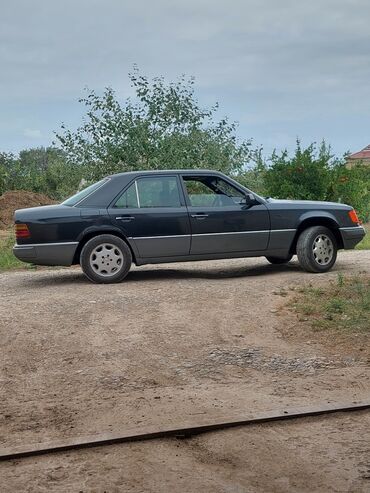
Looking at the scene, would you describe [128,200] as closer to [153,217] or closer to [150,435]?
[153,217]

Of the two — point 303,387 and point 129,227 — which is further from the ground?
point 129,227

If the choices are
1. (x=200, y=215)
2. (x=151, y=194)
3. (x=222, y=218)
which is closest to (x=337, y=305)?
(x=222, y=218)

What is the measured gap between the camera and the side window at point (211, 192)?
1204 cm

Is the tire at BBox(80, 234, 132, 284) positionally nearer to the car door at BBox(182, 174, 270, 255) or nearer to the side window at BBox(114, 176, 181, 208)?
the side window at BBox(114, 176, 181, 208)

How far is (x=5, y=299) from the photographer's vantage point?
1043cm

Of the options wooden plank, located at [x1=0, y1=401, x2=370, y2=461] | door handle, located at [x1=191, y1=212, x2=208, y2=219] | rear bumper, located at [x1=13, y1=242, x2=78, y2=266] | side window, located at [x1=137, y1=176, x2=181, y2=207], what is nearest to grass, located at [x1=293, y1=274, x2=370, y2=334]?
door handle, located at [x1=191, y1=212, x2=208, y2=219]

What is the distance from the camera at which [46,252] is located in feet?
37.0

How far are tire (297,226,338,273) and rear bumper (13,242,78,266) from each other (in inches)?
142

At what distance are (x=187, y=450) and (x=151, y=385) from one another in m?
1.55

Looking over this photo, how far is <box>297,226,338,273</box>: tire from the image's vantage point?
12172 millimetres

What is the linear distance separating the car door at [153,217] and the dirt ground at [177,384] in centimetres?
56

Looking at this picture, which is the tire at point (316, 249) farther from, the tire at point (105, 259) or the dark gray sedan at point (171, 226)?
the tire at point (105, 259)

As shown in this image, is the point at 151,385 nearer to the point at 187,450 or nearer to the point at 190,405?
the point at 190,405

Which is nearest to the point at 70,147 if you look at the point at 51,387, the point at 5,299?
the point at 5,299
